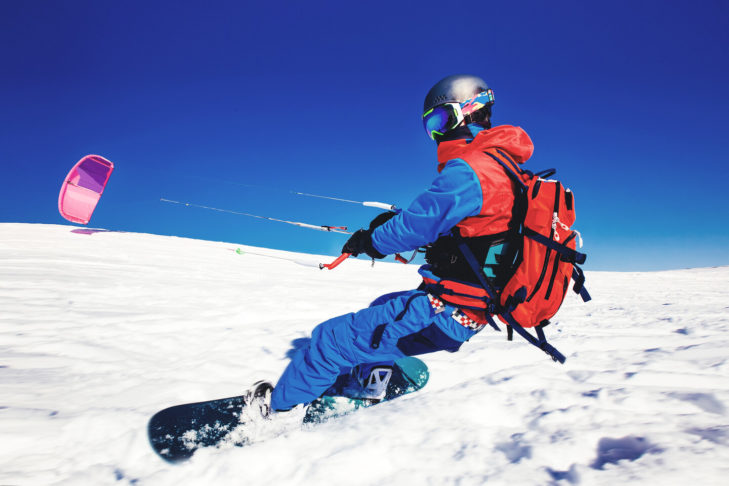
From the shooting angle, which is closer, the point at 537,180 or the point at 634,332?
the point at 537,180

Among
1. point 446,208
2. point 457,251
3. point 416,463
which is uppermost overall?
point 446,208

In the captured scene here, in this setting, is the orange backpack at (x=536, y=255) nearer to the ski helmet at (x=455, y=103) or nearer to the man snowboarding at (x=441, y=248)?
the man snowboarding at (x=441, y=248)

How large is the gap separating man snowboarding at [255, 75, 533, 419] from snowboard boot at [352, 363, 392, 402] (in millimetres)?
449

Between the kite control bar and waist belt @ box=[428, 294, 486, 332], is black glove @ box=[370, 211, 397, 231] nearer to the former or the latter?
the kite control bar

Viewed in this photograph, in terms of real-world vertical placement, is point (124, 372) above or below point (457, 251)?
below

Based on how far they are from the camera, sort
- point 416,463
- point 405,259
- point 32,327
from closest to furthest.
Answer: point 416,463, point 405,259, point 32,327

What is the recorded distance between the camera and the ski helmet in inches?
107

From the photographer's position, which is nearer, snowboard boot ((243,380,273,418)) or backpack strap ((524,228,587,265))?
backpack strap ((524,228,587,265))

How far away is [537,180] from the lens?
86.4 inches

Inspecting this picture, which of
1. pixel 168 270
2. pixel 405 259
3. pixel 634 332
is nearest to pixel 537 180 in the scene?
pixel 405 259


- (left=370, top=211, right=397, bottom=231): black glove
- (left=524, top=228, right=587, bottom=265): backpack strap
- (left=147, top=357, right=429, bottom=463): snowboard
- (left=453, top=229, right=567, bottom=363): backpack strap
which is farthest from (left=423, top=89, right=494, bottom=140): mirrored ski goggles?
(left=147, top=357, right=429, bottom=463): snowboard

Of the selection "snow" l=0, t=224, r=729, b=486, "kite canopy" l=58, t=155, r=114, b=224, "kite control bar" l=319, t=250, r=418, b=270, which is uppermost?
"kite canopy" l=58, t=155, r=114, b=224

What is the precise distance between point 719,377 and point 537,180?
214 cm

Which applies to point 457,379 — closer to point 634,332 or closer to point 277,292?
point 634,332
